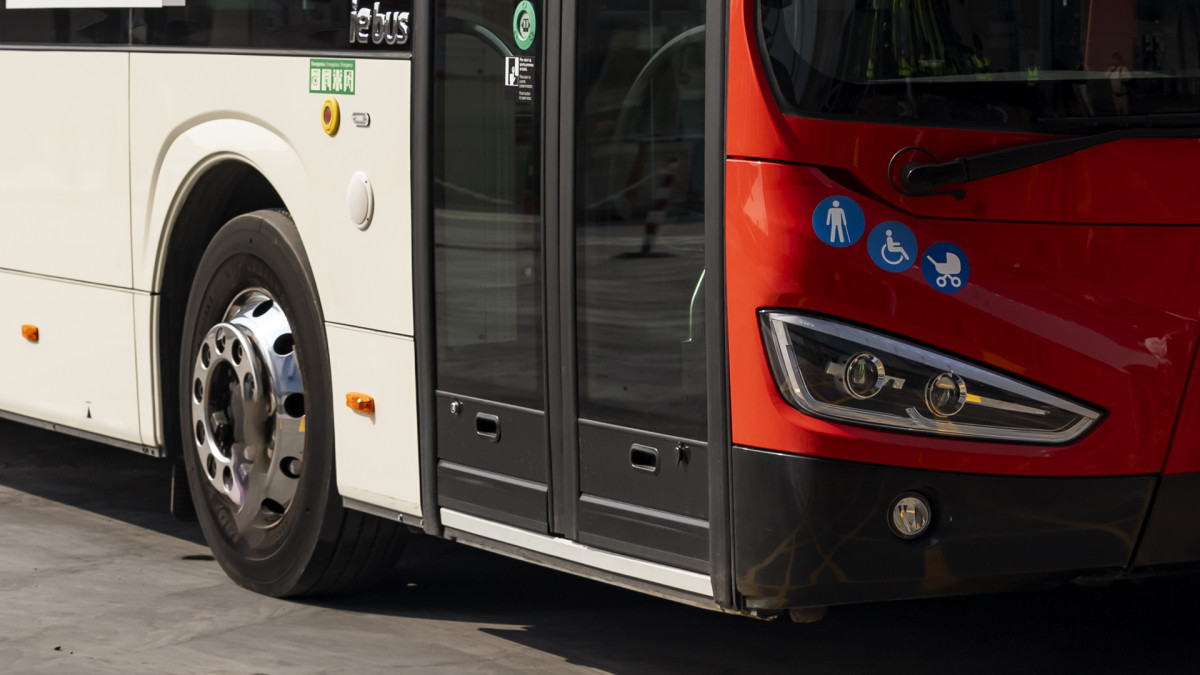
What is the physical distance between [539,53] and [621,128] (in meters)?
0.39

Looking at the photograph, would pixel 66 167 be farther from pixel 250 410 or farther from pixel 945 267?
pixel 945 267

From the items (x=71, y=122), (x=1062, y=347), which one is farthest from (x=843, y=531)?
(x=71, y=122)

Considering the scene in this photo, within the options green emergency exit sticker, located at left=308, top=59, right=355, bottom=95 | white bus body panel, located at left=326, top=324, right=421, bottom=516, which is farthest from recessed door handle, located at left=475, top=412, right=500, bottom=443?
green emergency exit sticker, located at left=308, top=59, right=355, bottom=95

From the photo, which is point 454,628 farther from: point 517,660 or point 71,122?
point 71,122

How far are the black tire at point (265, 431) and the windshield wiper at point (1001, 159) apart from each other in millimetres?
2181

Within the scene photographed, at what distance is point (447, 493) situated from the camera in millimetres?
5320

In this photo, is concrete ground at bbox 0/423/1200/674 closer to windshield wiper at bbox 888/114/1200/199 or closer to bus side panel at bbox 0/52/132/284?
bus side panel at bbox 0/52/132/284

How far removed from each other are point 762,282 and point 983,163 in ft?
1.82

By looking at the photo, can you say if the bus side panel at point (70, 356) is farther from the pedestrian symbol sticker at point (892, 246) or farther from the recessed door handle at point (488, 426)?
the pedestrian symbol sticker at point (892, 246)

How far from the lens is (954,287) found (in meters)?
4.25

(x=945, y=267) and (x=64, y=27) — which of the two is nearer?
(x=945, y=267)

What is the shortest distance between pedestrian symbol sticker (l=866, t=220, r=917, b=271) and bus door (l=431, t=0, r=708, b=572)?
0.42 meters

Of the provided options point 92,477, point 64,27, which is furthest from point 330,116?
point 92,477

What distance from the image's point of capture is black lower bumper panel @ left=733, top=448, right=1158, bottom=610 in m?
4.28
